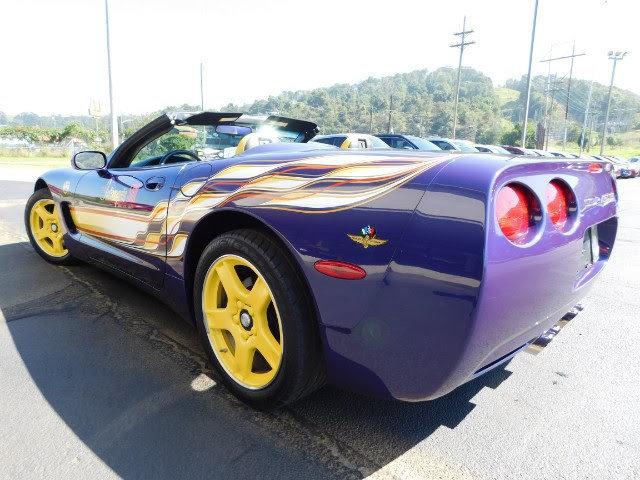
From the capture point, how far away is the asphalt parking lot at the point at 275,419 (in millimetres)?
1627

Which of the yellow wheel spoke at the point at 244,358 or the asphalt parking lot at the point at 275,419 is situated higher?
the yellow wheel spoke at the point at 244,358

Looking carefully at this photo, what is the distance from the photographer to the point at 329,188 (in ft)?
A: 5.21

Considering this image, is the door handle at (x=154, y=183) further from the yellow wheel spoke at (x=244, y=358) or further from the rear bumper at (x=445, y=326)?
the rear bumper at (x=445, y=326)

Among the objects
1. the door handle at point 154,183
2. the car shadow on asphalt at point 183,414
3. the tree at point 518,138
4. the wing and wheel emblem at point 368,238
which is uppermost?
the tree at point 518,138

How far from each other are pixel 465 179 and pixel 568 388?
1.45 meters

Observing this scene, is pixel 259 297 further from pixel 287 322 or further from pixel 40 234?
pixel 40 234

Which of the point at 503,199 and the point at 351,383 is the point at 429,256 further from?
the point at 351,383

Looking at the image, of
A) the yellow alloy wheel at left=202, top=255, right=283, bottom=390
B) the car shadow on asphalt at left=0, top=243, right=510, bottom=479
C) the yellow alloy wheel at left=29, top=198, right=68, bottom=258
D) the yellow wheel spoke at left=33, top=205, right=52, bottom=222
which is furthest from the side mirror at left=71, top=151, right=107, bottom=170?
the yellow alloy wheel at left=202, top=255, right=283, bottom=390

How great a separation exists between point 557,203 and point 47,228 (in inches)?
158

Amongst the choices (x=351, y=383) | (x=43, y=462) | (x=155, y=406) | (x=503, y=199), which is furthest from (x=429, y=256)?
(x=43, y=462)

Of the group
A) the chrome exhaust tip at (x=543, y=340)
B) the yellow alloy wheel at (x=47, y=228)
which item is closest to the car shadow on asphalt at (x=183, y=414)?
the chrome exhaust tip at (x=543, y=340)

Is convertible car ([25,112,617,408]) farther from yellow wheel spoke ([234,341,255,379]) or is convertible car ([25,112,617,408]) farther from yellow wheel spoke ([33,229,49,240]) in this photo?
yellow wheel spoke ([33,229,49,240])

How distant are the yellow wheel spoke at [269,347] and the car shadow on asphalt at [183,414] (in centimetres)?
27

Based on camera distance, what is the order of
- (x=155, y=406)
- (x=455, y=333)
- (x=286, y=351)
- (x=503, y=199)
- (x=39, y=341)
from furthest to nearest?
(x=39, y=341), (x=155, y=406), (x=286, y=351), (x=503, y=199), (x=455, y=333)
